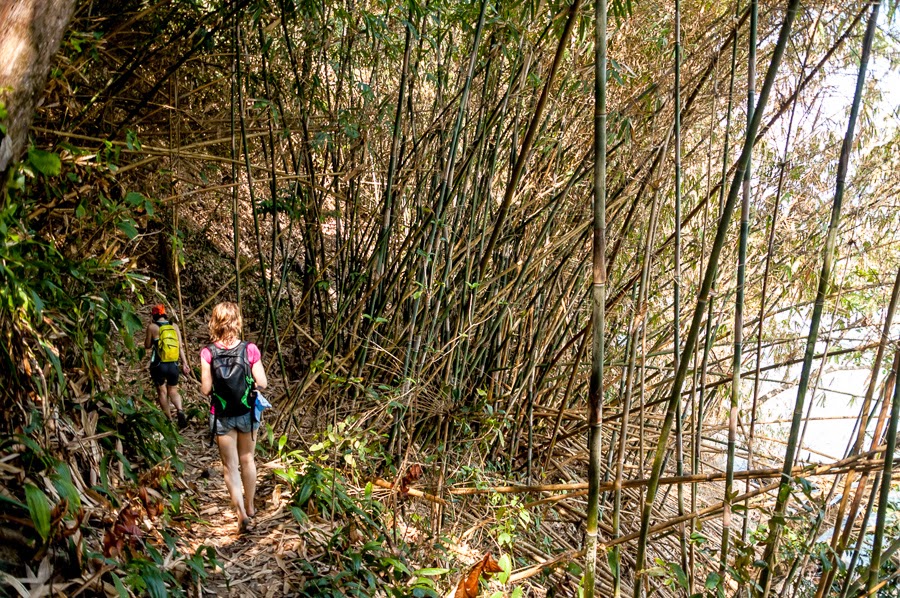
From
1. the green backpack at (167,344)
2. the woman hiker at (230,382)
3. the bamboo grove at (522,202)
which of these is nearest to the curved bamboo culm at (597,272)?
the bamboo grove at (522,202)

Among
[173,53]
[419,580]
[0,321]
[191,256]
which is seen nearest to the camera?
[0,321]

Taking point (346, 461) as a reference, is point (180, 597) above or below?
below

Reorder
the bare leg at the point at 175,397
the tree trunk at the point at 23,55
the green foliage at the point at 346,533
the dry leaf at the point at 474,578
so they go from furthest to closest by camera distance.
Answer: the bare leg at the point at 175,397 → the green foliage at the point at 346,533 → the dry leaf at the point at 474,578 → the tree trunk at the point at 23,55

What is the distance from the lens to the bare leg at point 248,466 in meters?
2.67

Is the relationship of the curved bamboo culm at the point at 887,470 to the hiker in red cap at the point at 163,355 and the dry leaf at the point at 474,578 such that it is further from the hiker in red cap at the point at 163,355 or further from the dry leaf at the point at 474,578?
the hiker in red cap at the point at 163,355

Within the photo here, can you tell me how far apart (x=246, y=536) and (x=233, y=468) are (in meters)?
0.33

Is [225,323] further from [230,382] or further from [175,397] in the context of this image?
[175,397]

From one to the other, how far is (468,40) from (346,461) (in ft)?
7.48

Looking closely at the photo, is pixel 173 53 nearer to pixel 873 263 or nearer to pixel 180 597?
pixel 180 597

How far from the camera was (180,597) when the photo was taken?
2.04 metres

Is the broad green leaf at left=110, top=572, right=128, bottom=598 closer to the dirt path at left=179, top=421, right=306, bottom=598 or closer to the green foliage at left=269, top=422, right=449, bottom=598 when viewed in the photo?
the dirt path at left=179, top=421, right=306, bottom=598

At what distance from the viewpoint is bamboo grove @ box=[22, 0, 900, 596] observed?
2746 mm

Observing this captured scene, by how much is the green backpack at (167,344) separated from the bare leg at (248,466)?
98 cm

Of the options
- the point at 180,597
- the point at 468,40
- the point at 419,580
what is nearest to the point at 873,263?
the point at 468,40
